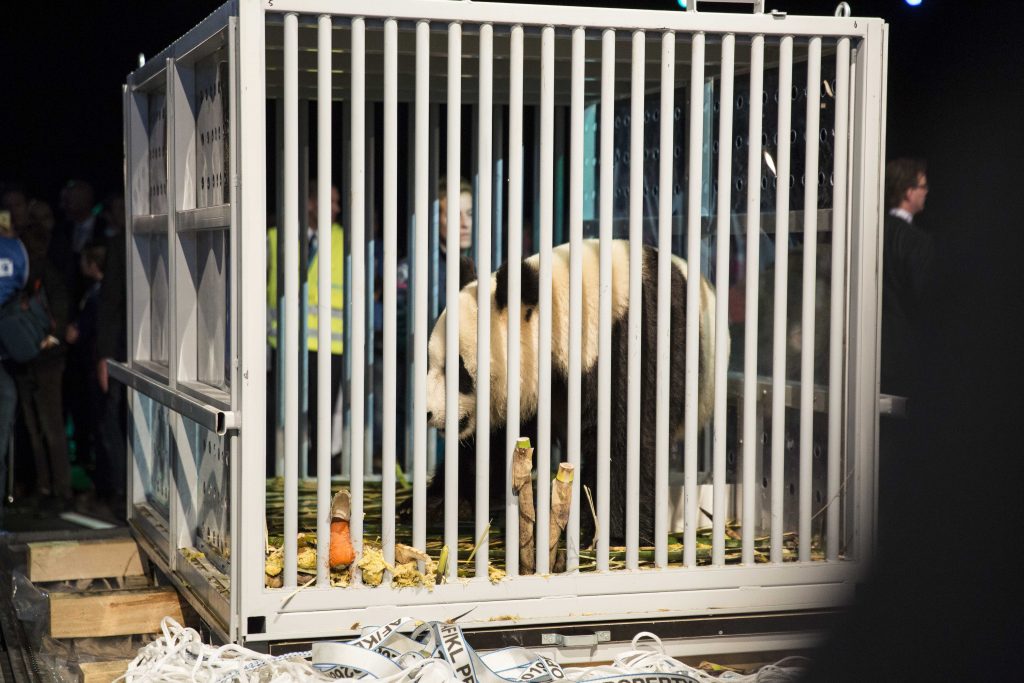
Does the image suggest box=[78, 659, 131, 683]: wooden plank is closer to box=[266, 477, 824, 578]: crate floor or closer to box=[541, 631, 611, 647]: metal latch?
box=[266, 477, 824, 578]: crate floor

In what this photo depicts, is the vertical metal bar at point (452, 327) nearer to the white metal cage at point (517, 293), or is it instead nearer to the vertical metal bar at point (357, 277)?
the white metal cage at point (517, 293)

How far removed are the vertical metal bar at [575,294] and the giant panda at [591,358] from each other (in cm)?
27

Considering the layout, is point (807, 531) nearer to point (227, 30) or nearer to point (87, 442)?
point (227, 30)

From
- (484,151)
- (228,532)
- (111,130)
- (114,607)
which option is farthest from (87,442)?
(484,151)

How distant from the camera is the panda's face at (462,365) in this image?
419 cm

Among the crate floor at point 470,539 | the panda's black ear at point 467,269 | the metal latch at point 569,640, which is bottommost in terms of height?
the metal latch at point 569,640

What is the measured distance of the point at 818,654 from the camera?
1223 mm

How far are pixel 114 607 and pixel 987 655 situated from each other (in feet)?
11.2

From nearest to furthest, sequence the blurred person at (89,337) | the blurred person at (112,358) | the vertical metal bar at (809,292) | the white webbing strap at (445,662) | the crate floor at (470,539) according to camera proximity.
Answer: the white webbing strap at (445,662)
the vertical metal bar at (809,292)
the crate floor at (470,539)
the blurred person at (112,358)
the blurred person at (89,337)

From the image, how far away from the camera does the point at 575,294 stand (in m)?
3.65

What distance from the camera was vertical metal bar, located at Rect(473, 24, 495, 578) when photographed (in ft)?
11.6

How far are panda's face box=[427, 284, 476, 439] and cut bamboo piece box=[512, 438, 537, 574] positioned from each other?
0.59 metres

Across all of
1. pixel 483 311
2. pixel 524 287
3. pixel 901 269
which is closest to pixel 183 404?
pixel 483 311

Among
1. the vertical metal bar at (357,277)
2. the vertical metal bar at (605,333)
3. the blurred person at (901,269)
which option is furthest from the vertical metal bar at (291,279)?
the blurred person at (901,269)
